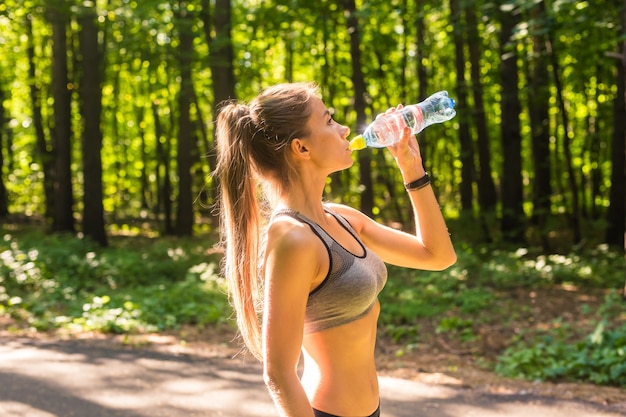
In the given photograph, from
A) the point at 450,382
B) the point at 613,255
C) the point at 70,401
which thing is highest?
the point at 70,401

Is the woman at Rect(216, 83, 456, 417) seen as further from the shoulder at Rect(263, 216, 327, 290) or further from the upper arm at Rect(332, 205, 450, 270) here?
the upper arm at Rect(332, 205, 450, 270)

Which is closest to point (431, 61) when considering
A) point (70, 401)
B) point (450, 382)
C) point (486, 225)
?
point (486, 225)

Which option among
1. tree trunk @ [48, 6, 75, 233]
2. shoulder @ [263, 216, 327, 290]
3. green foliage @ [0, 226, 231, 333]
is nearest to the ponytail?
shoulder @ [263, 216, 327, 290]

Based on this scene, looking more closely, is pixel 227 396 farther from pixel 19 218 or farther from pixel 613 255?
pixel 19 218

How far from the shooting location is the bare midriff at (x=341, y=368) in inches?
93.5

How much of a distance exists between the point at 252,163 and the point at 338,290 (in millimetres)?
549

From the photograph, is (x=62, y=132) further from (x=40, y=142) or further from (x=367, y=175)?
(x=367, y=175)

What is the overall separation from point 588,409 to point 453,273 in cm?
675

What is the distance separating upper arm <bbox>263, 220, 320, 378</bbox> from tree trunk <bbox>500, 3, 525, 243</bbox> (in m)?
15.3

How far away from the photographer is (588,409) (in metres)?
6.11

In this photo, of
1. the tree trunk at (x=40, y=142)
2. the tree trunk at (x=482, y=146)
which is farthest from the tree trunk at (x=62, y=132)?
the tree trunk at (x=482, y=146)

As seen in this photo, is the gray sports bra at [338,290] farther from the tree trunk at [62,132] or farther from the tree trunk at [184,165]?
the tree trunk at [62,132]

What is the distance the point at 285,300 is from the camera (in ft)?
6.97

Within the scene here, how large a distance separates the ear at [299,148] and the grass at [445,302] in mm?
5719
